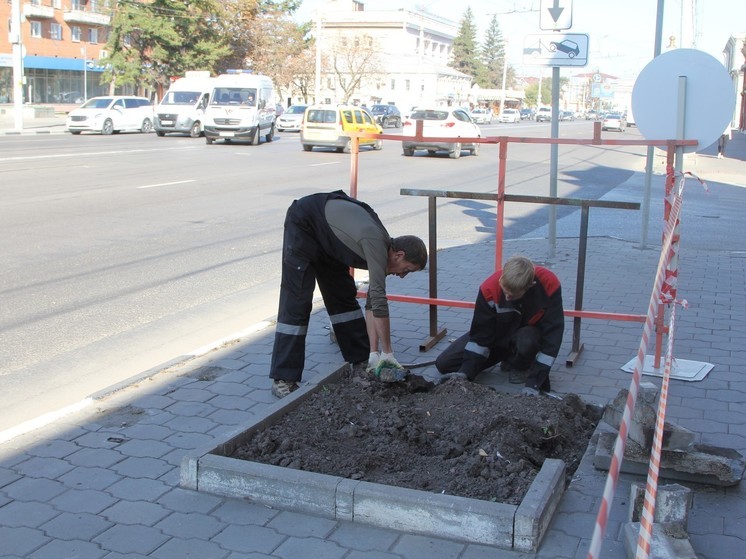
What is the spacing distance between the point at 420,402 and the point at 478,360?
70cm

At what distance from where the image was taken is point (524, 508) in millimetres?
3549

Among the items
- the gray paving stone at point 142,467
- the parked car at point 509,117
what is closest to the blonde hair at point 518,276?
the gray paving stone at point 142,467

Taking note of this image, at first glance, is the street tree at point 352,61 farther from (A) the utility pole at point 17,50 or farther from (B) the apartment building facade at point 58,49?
(A) the utility pole at point 17,50

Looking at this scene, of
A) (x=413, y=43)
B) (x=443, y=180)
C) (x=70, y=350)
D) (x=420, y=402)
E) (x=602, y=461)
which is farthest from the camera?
(x=413, y=43)

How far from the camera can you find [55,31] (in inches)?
2682

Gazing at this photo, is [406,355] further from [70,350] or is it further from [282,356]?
[70,350]

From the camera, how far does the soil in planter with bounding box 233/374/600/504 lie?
406 cm

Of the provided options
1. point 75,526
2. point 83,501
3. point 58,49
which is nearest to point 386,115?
point 58,49

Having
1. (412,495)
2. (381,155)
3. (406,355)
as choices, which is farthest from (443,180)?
(412,495)

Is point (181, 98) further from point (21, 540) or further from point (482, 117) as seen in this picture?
point (482, 117)

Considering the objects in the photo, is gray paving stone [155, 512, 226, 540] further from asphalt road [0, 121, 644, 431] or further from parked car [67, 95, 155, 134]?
parked car [67, 95, 155, 134]

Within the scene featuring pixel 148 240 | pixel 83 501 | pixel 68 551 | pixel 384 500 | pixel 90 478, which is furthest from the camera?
pixel 148 240

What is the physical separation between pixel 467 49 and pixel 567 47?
128442mm

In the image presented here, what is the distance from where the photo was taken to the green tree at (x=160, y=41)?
181 ft
